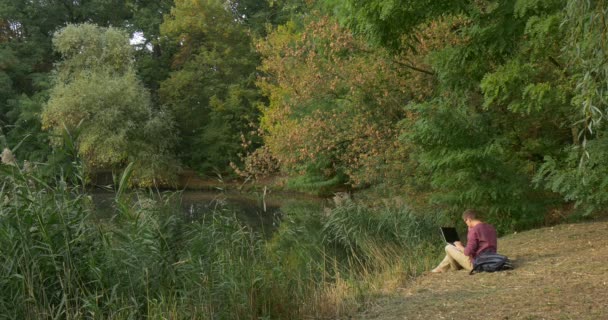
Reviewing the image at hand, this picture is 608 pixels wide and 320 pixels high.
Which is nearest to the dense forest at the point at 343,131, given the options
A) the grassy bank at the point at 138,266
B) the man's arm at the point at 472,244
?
the grassy bank at the point at 138,266

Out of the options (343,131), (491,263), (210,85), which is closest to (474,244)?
(491,263)

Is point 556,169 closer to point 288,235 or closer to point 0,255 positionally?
point 288,235

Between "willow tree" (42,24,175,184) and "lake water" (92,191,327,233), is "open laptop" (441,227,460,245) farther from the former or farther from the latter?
"willow tree" (42,24,175,184)

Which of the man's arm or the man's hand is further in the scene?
the man's hand

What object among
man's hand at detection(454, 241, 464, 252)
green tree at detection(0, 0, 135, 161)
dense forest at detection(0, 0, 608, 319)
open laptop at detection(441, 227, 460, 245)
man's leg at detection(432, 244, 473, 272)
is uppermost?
green tree at detection(0, 0, 135, 161)

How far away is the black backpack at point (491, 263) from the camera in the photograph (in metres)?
7.12

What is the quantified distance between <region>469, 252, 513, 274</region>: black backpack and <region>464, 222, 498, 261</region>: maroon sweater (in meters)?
0.12

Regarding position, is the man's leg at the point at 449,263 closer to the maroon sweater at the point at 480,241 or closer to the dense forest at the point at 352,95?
the maroon sweater at the point at 480,241

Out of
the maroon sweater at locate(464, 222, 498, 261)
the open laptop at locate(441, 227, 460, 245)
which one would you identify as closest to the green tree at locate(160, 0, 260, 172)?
the open laptop at locate(441, 227, 460, 245)

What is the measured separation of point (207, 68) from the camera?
116 ft

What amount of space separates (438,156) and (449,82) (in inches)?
45.0

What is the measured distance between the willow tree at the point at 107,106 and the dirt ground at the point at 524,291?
20855 mm

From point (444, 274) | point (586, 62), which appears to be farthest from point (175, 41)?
point (586, 62)

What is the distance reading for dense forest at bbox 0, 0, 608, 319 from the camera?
17.5 ft
